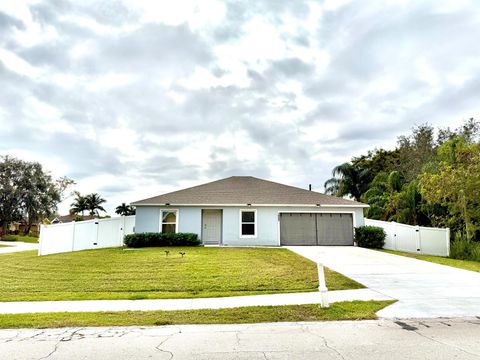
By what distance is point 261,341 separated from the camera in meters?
5.05

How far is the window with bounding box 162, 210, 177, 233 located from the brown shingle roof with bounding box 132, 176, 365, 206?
0.72 m

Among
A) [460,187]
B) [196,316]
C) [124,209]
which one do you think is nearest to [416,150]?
[460,187]

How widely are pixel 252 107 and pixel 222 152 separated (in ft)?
19.1

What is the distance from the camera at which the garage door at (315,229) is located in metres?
21.3

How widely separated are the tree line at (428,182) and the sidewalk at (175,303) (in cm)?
1248

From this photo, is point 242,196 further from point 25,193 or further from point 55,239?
point 25,193

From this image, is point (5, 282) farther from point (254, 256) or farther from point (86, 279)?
point (254, 256)

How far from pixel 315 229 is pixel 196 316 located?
1599 centimetres

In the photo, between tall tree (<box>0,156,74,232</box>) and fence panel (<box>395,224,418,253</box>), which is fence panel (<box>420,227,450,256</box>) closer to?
fence panel (<box>395,224,418,253</box>)

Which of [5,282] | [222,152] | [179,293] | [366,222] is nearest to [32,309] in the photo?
[179,293]

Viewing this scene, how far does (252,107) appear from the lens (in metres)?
17.9

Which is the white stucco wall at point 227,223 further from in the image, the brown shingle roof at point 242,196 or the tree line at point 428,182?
the tree line at point 428,182

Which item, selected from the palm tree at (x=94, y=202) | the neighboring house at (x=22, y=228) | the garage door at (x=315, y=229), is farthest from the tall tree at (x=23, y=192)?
the garage door at (x=315, y=229)

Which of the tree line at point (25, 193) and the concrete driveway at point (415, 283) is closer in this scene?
the concrete driveway at point (415, 283)
